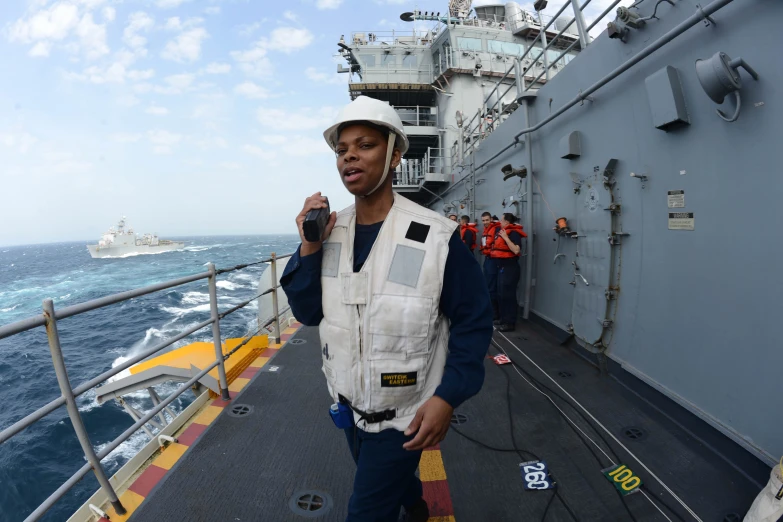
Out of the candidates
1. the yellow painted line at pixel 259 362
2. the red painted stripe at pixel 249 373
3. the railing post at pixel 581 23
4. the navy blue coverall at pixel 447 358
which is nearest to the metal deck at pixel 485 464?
the red painted stripe at pixel 249 373

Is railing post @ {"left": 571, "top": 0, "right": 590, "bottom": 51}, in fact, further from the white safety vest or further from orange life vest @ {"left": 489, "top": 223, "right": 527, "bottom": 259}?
the white safety vest

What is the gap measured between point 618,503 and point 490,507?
2.37 feet

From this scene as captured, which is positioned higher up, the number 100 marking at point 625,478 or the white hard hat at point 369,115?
the white hard hat at point 369,115

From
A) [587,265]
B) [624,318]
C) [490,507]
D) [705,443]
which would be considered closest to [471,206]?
[587,265]

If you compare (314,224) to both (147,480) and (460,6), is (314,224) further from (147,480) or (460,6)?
(460,6)

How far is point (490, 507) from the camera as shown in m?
2.03

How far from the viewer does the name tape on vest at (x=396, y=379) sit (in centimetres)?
124

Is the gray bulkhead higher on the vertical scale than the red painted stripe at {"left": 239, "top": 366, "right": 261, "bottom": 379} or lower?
higher

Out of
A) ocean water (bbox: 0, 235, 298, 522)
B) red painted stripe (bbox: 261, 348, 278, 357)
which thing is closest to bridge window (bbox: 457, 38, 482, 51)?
red painted stripe (bbox: 261, 348, 278, 357)

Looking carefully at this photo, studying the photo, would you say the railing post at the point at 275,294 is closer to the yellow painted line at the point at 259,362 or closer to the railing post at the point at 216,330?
the yellow painted line at the point at 259,362

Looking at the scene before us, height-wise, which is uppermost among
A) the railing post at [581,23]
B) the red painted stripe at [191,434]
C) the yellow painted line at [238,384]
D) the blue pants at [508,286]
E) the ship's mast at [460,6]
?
the ship's mast at [460,6]

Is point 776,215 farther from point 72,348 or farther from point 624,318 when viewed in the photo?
point 72,348

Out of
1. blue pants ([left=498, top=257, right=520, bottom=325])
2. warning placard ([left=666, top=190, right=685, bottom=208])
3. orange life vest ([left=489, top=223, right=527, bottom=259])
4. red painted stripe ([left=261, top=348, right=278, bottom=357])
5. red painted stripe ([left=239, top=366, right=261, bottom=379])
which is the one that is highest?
warning placard ([left=666, top=190, right=685, bottom=208])

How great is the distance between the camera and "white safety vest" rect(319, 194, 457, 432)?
1.23 m
